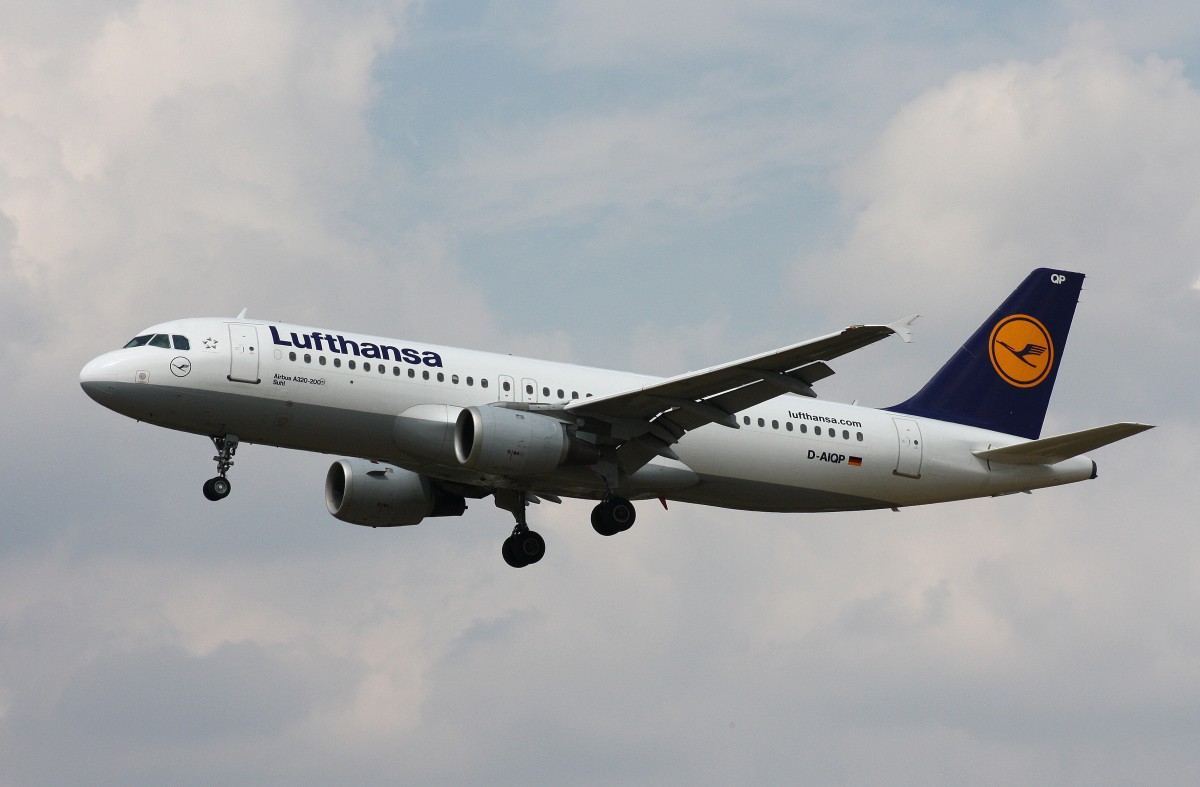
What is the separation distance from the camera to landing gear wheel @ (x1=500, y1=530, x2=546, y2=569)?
45.9 metres

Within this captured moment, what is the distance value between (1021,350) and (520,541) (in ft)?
49.5

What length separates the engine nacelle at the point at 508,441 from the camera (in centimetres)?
3916

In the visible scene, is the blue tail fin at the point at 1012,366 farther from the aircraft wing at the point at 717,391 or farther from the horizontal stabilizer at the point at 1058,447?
the aircraft wing at the point at 717,391

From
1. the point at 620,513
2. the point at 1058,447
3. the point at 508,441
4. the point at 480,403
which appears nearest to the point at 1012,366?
the point at 1058,447

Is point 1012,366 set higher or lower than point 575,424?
higher

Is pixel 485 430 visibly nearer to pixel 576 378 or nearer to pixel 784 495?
pixel 576 378

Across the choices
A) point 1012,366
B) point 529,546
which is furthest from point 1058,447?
point 529,546

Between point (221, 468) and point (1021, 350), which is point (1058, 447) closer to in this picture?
point (1021, 350)

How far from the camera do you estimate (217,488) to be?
1582 inches

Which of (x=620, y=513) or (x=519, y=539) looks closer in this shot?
(x=620, y=513)

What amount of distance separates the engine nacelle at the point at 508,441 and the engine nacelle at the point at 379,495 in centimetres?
593

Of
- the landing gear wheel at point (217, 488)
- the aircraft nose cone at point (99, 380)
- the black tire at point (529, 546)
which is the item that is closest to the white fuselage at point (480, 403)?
the aircraft nose cone at point (99, 380)

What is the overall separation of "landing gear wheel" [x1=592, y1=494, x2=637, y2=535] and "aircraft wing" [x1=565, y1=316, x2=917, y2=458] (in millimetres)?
1754

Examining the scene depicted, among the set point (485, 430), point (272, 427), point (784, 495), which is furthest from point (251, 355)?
point (784, 495)
